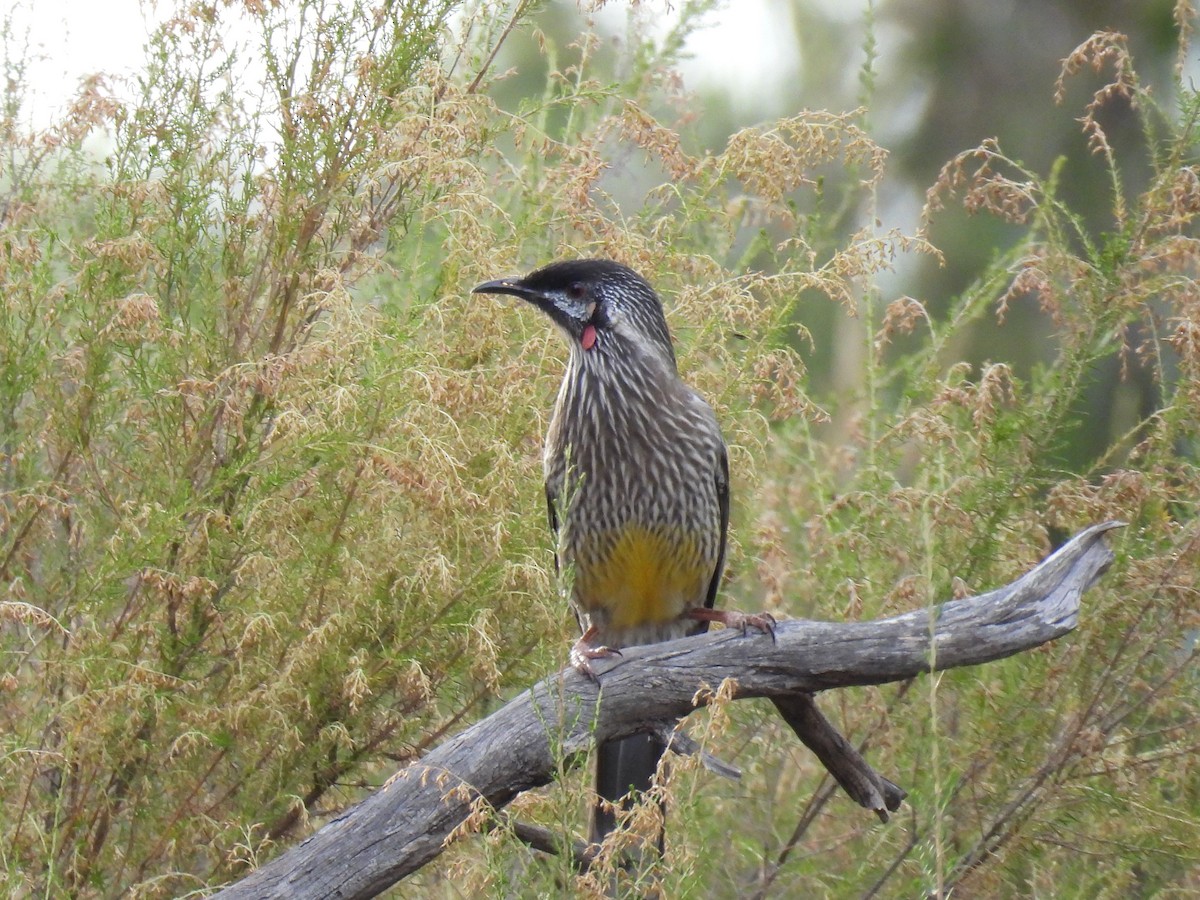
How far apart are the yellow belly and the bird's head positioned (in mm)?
553

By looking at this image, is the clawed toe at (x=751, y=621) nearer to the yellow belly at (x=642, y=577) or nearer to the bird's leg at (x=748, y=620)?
the bird's leg at (x=748, y=620)

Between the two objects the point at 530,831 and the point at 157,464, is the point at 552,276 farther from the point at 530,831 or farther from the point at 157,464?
the point at 530,831

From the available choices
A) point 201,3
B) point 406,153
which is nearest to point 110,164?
point 201,3

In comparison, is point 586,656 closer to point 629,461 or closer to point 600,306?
point 629,461

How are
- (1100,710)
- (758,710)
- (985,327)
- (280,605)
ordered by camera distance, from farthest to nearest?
(985,327) < (758,710) < (1100,710) < (280,605)

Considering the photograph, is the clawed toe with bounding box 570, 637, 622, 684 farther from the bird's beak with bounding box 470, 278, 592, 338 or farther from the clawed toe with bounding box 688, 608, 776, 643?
the bird's beak with bounding box 470, 278, 592, 338

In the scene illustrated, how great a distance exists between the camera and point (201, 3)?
394 cm

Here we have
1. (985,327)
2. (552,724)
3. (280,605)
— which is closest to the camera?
(552,724)

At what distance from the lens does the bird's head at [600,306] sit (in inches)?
164

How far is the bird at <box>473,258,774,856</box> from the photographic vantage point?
4.25 m

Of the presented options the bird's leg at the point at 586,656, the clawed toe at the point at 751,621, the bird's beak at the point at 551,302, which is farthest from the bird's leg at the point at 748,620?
the bird's beak at the point at 551,302

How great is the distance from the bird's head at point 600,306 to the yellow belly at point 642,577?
55cm

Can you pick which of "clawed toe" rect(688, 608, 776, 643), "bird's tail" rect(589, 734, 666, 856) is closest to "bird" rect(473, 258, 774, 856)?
"bird's tail" rect(589, 734, 666, 856)

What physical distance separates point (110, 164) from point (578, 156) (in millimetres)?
1238
